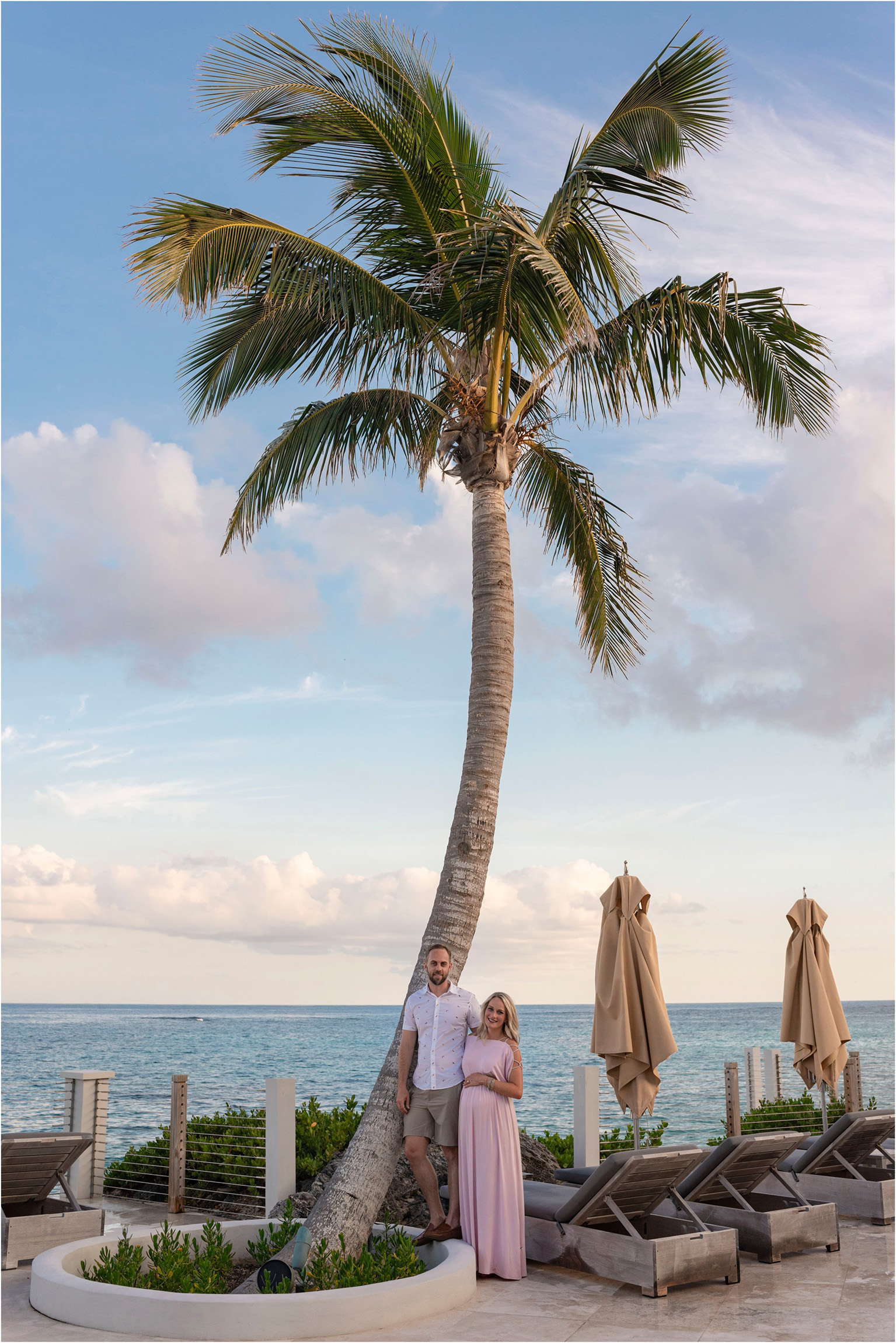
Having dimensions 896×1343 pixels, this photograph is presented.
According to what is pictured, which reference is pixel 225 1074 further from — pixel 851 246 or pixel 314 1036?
pixel 851 246

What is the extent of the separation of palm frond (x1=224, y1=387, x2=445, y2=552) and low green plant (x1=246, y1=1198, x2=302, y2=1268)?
16.6 feet

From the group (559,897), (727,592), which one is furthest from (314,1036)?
(727,592)

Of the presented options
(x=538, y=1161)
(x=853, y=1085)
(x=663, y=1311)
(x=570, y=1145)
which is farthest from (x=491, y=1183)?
(x=853, y=1085)

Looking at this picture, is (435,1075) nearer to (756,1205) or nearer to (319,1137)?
(756,1205)

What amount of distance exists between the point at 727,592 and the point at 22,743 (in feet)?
65.4

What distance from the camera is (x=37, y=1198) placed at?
722 centimetres

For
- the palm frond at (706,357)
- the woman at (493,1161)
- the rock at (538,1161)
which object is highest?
the palm frond at (706,357)

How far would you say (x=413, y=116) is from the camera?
757 cm

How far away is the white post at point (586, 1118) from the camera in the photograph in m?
8.37

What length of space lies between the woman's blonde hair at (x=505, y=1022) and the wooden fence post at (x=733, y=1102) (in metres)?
4.67

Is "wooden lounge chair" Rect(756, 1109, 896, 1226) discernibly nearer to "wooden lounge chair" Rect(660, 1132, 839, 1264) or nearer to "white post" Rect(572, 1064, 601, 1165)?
"wooden lounge chair" Rect(660, 1132, 839, 1264)

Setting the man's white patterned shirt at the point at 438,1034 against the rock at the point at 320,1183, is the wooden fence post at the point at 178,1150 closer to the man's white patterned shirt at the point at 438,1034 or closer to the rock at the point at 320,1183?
the rock at the point at 320,1183

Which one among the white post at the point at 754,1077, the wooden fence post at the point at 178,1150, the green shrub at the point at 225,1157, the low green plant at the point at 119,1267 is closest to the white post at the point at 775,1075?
the white post at the point at 754,1077

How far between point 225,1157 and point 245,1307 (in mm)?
4647
